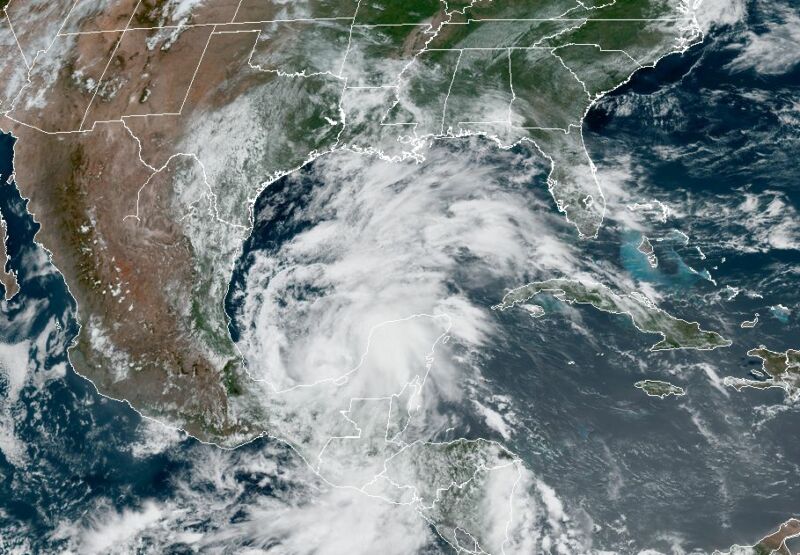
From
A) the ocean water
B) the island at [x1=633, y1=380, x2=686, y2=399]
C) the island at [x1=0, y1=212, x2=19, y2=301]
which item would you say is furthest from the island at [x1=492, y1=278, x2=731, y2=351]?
the island at [x1=0, y1=212, x2=19, y2=301]

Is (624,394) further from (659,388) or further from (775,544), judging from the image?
(775,544)

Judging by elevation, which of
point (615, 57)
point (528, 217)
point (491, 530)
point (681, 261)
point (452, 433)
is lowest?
point (491, 530)

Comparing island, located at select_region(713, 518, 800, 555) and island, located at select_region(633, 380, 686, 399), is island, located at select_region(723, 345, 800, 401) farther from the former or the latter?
island, located at select_region(713, 518, 800, 555)

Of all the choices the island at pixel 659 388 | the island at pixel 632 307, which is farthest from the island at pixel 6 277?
the island at pixel 659 388

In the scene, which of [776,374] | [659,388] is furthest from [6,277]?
[776,374]

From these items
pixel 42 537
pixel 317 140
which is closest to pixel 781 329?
pixel 317 140

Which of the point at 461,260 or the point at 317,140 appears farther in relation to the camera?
the point at 317,140

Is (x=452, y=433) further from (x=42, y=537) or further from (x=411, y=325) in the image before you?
(x=42, y=537)
